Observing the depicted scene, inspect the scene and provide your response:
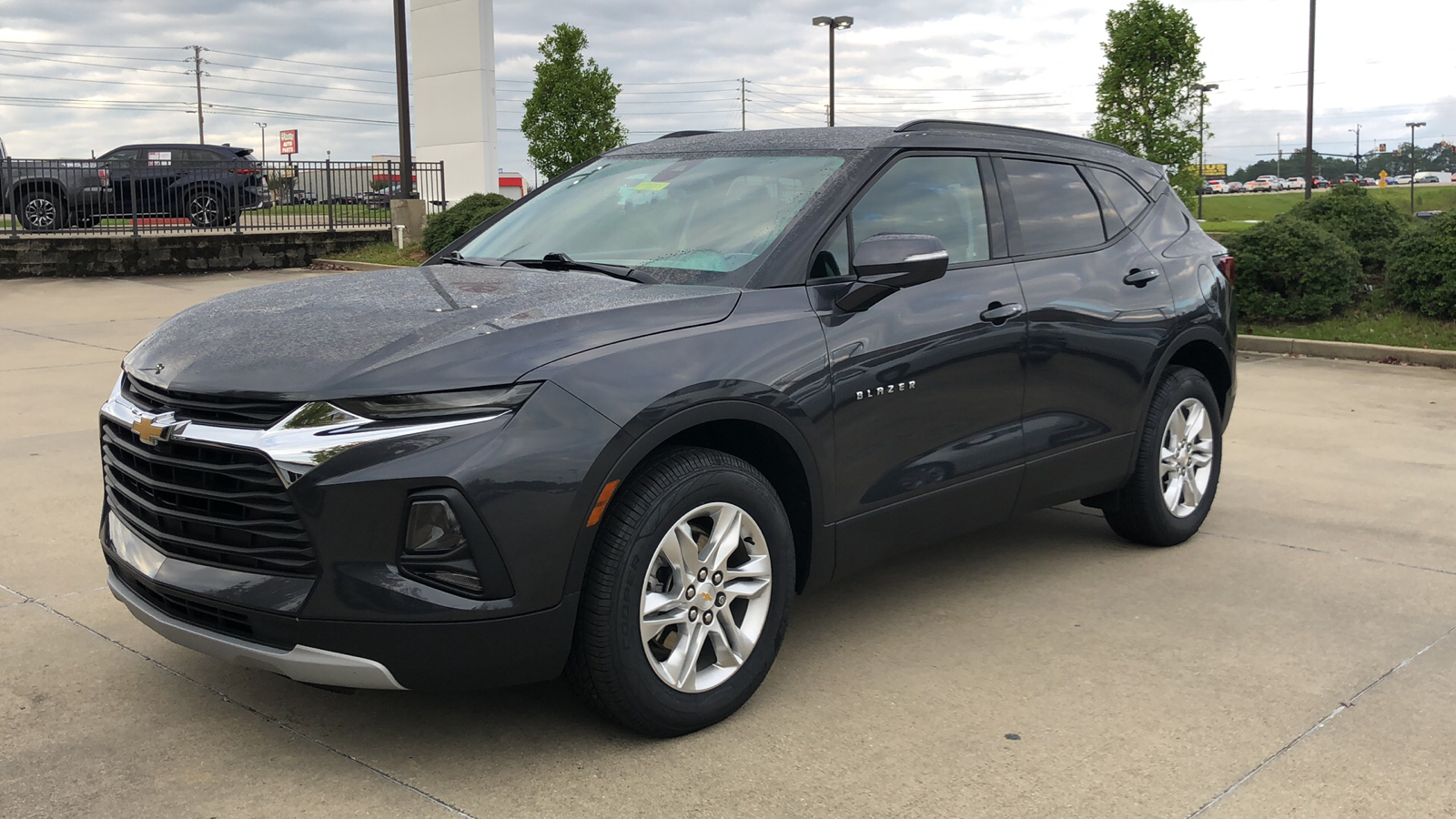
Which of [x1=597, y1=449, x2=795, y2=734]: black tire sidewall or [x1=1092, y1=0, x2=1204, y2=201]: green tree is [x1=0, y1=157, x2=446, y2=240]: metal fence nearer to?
[x1=1092, y1=0, x2=1204, y2=201]: green tree

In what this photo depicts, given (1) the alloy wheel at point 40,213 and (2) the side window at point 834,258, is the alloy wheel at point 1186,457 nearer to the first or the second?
(2) the side window at point 834,258

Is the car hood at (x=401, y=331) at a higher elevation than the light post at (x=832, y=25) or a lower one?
lower

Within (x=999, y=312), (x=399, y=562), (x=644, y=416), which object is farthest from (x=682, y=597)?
(x=999, y=312)

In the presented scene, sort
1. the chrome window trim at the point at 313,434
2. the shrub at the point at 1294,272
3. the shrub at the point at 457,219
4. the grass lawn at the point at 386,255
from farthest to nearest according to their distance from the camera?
the grass lawn at the point at 386,255 → the shrub at the point at 457,219 → the shrub at the point at 1294,272 → the chrome window trim at the point at 313,434

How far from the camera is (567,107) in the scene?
80.0ft

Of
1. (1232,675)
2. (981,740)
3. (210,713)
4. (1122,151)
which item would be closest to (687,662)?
(981,740)

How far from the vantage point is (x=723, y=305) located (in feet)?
12.1

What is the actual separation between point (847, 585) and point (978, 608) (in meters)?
0.56

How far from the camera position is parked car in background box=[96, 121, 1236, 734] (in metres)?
3.04

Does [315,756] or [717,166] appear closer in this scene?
[315,756]

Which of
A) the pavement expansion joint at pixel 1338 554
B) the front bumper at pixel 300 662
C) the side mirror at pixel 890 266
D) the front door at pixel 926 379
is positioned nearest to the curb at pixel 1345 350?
the pavement expansion joint at pixel 1338 554

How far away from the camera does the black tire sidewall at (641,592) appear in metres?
3.30

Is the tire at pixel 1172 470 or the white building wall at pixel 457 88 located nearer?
the tire at pixel 1172 470

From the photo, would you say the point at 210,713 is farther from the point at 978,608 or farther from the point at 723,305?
the point at 978,608
